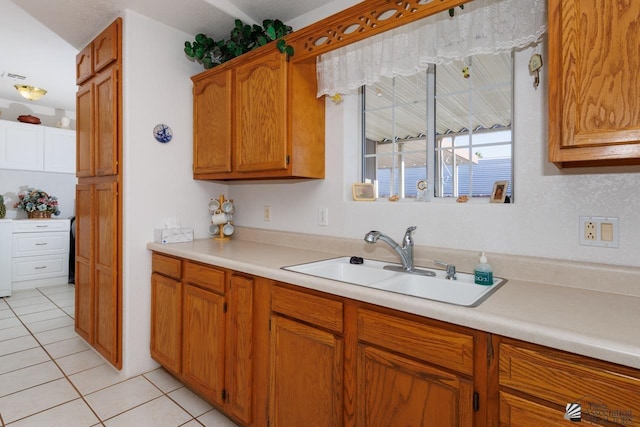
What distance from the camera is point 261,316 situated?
5.21 feet

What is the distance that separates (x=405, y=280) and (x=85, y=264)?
2514 millimetres

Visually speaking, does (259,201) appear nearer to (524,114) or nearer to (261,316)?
(261,316)

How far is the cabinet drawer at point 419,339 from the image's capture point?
988 mm

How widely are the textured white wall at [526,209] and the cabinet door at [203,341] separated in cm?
85

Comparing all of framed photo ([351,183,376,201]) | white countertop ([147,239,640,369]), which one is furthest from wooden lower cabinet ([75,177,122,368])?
framed photo ([351,183,376,201])

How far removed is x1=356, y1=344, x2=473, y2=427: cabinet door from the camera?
1.00 metres

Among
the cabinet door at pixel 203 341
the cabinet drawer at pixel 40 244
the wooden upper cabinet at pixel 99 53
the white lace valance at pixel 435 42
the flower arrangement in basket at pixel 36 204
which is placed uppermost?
the wooden upper cabinet at pixel 99 53

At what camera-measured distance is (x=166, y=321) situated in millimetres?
2189

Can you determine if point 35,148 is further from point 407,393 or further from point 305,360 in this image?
point 407,393

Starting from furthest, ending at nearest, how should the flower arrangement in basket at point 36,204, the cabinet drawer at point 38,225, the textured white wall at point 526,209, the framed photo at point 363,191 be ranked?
the flower arrangement in basket at point 36,204 → the cabinet drawer at point 38,225 → the framed photo at point 363,191 → the textured white wall at point 526,209

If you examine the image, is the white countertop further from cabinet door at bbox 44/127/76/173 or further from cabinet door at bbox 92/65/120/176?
cabinet door at bbox 44/127/76/173

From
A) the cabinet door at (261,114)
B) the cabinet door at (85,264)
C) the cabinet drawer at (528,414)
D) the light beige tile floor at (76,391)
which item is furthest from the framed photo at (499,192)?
the cabinet door at (85,264)

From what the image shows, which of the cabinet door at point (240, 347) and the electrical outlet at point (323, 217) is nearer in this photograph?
the cabinet door at point (240, 347)

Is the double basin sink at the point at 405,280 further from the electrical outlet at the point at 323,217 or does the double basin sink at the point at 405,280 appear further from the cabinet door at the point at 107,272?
the cabinet door at the point at 107,272
